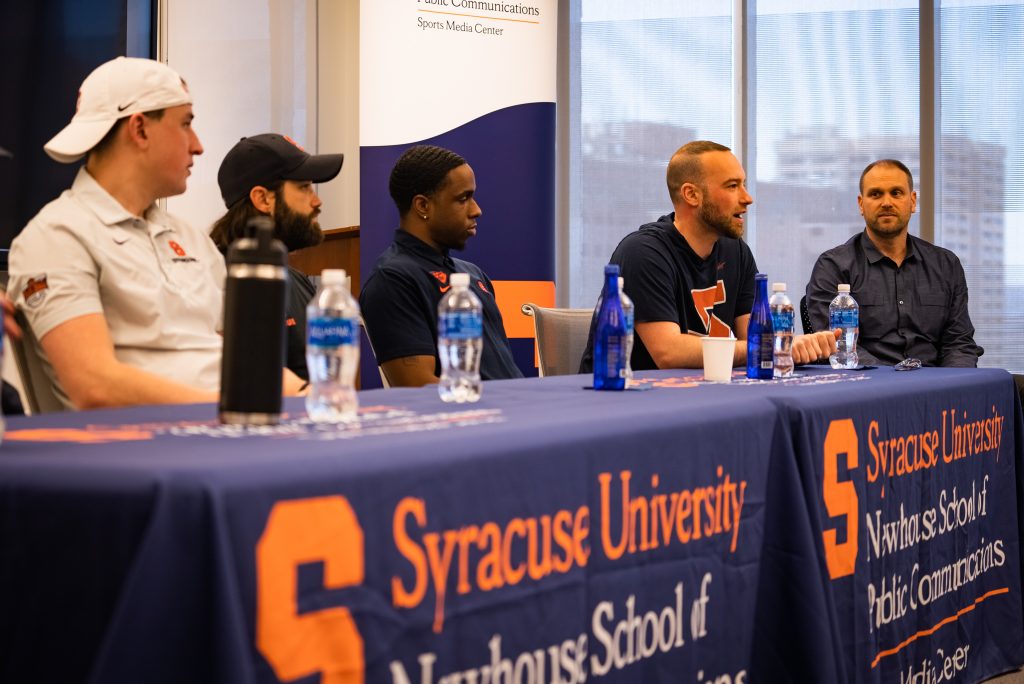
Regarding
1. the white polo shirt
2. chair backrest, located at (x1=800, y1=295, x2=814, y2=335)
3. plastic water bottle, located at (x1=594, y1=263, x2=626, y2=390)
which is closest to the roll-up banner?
chair backrest, located at (x1=800, y1=295, x2=814, y2=335)

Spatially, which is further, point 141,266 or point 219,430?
point 141,266

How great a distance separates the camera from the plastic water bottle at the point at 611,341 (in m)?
2.02

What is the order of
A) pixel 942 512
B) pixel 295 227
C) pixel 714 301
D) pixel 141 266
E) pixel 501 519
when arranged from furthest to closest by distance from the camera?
pixel 714 301 → pixel 295 227 → pixel 942 512 → pixel 141 266 → pixel 501 519

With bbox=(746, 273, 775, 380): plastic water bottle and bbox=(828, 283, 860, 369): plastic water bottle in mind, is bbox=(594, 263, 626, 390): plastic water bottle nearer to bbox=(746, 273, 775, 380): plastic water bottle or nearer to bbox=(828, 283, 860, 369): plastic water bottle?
bbox=(746, 273, 775, 380): plastic water bottle

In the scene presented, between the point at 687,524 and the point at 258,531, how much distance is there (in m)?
0.78

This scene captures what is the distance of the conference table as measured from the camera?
929 mm

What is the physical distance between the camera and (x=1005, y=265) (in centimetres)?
573

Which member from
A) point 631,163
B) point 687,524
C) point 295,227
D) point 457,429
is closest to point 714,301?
point 295,227

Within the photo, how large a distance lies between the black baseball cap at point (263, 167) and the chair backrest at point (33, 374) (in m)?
0.95

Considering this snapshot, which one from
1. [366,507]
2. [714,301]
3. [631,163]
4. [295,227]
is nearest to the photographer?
[366,507]

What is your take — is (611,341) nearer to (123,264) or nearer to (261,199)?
(123,264)

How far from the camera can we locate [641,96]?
6.09m

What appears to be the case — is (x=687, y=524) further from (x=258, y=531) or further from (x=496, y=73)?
(x=496, y=73)

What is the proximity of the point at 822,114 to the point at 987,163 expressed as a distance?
89 centimetres
